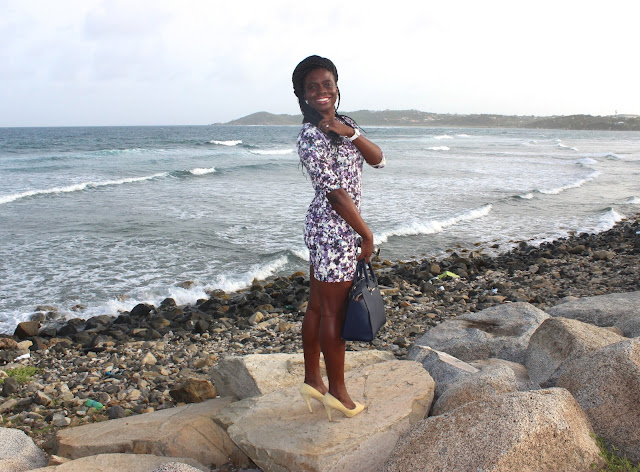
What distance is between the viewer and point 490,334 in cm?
537

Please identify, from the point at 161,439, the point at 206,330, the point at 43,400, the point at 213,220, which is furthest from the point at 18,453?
the point at 213,220

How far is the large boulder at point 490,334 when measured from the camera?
4980 mm

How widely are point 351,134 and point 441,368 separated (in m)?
2.07

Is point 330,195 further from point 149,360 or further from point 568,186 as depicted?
point 568,186

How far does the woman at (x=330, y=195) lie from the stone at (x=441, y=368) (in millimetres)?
1042

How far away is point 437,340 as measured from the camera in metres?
5.41

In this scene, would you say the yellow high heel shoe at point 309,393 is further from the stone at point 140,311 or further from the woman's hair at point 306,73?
the stone at point 140,311

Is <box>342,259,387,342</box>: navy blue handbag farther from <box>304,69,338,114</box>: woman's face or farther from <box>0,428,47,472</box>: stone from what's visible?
<box>0,428,47,472</box>: stone

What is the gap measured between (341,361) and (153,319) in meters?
4.49

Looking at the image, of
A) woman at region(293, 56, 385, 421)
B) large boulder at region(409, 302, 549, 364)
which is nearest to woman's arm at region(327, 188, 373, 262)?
woman at region(293, 56, 385, 421)

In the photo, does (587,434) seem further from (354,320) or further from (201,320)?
(201,320)

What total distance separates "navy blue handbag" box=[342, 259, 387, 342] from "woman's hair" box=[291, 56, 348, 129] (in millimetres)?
948

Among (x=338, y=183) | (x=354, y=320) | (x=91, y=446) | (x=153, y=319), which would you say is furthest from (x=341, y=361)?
(x=153, y=319)

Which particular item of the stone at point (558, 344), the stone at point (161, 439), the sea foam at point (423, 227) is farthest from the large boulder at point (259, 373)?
the sea foam at point (423, 227)
